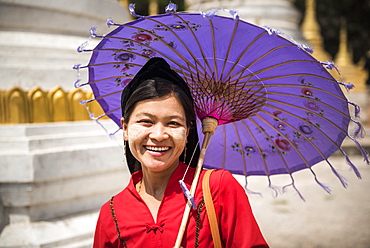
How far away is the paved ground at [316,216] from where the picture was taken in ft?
11.4

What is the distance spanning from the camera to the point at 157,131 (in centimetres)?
155

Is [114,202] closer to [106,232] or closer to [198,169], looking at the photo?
[106,232]

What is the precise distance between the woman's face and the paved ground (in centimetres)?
179

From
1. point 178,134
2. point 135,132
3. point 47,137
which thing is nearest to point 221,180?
point 178,134

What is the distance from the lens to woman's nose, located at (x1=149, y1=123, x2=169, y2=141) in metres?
1.54

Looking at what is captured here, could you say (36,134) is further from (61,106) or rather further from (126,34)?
(126,34)

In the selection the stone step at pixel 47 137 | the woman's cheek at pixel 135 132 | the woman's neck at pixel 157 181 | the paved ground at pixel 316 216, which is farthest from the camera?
the paved ground at pixel 316 216

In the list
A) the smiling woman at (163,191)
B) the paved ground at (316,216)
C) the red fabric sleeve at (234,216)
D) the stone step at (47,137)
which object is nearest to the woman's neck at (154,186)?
the smiling woman at (163,191)

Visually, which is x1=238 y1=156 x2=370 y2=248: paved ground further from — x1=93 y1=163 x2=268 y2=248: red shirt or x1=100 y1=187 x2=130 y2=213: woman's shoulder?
x1=100 y1=187 x2=130 y2=213: woman's shoulder

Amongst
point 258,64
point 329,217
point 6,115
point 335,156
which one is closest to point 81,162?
point 6,115

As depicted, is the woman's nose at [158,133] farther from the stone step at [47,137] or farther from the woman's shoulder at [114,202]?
the stone step at [47,137]

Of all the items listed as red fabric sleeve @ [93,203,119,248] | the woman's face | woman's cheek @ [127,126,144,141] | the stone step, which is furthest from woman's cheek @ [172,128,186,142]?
the stone step

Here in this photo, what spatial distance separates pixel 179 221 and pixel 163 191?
18cm

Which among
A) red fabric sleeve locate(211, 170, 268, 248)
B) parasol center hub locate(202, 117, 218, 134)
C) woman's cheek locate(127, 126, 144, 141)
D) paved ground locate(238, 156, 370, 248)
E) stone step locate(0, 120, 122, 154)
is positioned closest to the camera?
red fabric sleeve locate(211, 170, 268, 248)
